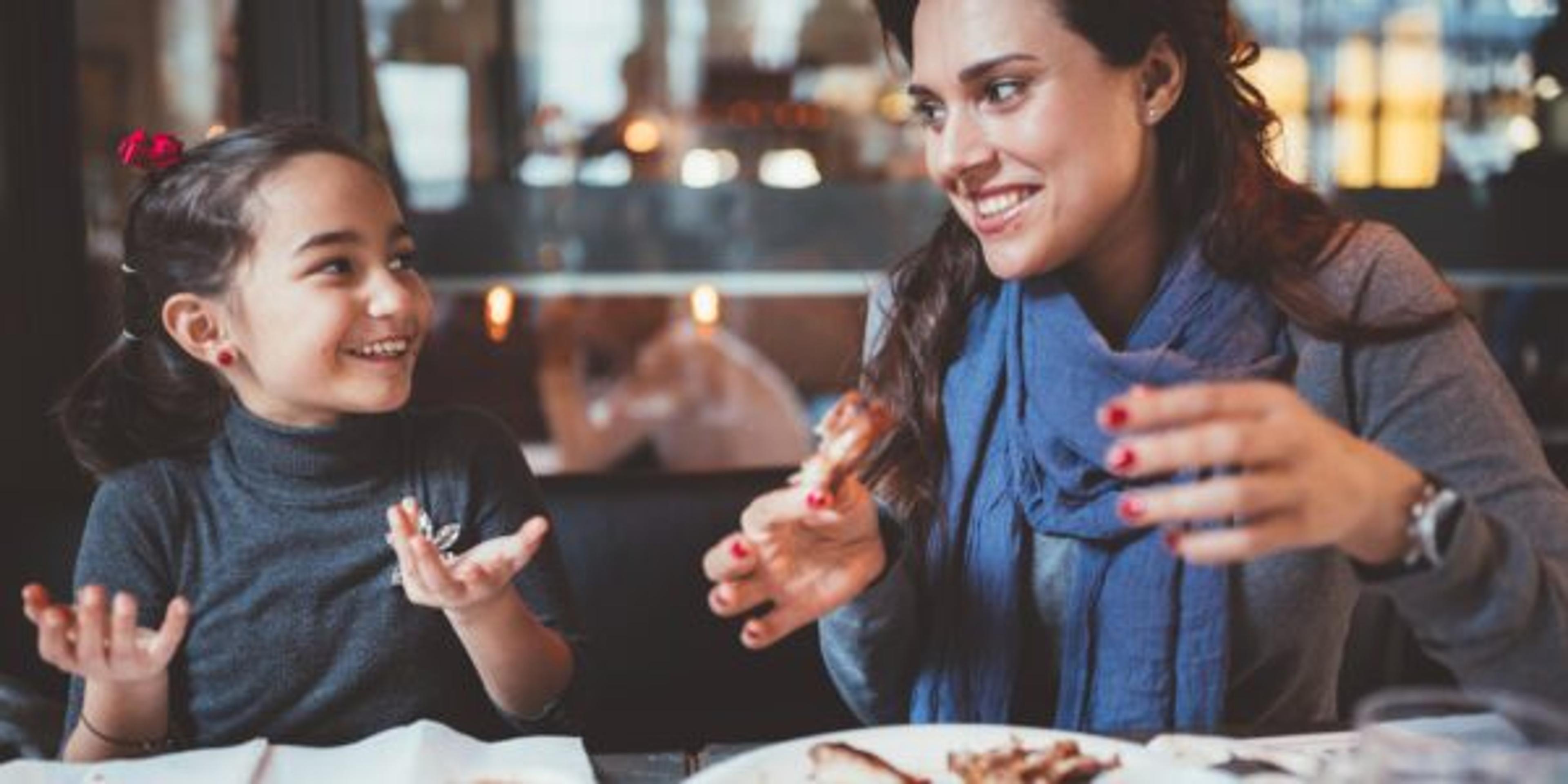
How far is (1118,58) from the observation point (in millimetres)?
1653

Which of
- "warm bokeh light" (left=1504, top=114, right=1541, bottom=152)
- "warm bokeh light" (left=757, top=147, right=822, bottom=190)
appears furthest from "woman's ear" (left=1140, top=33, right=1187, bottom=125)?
"warm bokeh light" (left=757, top=147, right=822, bottom=190)

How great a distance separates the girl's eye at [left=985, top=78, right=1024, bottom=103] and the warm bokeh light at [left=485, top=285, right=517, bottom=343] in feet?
11.2

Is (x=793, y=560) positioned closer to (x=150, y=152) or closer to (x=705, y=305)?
(x=150, y=152)

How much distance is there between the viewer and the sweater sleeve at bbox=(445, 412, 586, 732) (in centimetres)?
171

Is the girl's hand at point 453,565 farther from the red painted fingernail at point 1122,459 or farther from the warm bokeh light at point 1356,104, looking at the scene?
the warm bokeh light at point 1356,104

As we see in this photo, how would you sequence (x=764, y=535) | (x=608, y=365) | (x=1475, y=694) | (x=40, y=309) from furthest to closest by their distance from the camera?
(x=608, y=365) → (x=40, y=309) → (x=764, y=535) → (x=1475, y=694)

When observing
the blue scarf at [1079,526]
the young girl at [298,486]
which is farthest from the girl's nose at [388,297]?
the blue scarf at [1079,526]

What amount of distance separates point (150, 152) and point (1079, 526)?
1.16 m

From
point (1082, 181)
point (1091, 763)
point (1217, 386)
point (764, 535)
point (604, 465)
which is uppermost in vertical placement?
point (1082, 181)

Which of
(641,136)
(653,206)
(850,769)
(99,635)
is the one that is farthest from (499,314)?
(850,769)

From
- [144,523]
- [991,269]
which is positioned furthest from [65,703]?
[991,269]

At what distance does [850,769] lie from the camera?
1.20 m

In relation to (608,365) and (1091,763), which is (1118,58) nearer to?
(1091,763)

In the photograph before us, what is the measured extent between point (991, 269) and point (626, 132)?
13.5 ft
